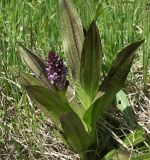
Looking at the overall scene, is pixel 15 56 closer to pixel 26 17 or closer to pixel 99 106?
pixel 26 17

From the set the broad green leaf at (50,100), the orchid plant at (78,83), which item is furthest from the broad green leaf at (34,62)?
the broad green leaf at (50,100)

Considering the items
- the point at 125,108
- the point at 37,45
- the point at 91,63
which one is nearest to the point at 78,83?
the point at 91,63

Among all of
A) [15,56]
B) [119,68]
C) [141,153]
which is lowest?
[141,153]

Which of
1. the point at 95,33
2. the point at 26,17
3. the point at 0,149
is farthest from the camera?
the point at 26,17

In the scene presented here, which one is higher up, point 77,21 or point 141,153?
point 77,21

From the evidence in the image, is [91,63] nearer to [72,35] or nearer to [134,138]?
[72,35]

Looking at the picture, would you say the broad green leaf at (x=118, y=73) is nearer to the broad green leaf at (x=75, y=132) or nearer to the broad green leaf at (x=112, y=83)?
the broad green leaf at (x=112, y=83)

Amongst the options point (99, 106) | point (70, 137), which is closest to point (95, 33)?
point (99, 106)
